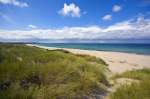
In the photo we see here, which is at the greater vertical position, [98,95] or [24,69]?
[24,69]

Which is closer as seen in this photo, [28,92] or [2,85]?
[28,92]

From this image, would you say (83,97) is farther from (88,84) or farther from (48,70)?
(48,70)

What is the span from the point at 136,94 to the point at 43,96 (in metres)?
2.29

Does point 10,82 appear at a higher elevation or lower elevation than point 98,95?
higher

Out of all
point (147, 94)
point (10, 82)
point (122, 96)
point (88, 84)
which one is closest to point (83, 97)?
point (88, 84)

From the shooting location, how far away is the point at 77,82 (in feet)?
16.1

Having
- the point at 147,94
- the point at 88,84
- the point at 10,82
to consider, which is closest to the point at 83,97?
the point at 88,84

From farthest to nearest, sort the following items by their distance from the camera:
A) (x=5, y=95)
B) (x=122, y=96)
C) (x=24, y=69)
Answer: (x=24, y=69), (x=122, y=96), (x=5, y=95)

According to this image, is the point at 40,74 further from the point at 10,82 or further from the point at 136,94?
the point at 136,94

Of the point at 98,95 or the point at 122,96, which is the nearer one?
the point at 122,96

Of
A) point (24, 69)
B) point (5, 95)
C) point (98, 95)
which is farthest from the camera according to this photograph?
point (24, 69)

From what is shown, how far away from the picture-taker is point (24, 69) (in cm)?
523

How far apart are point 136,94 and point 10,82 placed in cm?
325

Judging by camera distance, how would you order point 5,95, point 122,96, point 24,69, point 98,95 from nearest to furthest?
point 5,95, point 122,96, point 98,95, point 24,69
